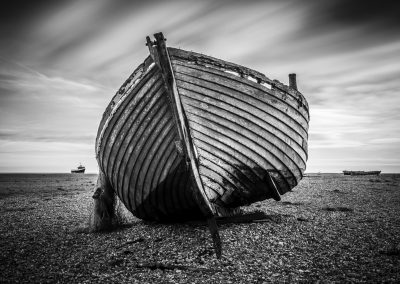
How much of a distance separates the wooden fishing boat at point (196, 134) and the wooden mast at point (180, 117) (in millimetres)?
17

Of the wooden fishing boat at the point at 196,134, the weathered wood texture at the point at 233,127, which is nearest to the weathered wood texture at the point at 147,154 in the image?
the wooden fishing boat at the point at 196,134

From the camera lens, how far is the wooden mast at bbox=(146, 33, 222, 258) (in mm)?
4629

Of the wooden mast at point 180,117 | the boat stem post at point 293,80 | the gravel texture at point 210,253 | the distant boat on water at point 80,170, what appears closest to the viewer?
the gravel texture at point 210,253

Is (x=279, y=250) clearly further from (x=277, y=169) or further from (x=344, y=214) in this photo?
(x=344, y=214)

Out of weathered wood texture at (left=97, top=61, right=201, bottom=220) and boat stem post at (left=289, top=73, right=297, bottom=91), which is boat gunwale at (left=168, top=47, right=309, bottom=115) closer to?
weathered wood texture at (left=97, top=61, right=201, bottom=220)

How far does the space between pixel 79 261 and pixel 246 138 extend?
3537 millimetres

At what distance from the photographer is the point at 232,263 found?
4098mm

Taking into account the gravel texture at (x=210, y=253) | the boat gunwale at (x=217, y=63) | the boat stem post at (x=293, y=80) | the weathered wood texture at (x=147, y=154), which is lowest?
the gravel texture at (x=210, y=253)

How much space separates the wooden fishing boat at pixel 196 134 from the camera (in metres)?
4.86

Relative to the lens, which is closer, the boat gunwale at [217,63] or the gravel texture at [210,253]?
the gravel texture at [210,253]

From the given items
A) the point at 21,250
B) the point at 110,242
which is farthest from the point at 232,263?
the point at 21,250

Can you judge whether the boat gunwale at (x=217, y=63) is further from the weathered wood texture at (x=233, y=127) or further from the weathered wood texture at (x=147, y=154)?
the weathered wood texture at (x=147, y=154)

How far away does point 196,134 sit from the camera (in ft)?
16.5

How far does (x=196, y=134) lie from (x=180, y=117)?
19.6 inches
